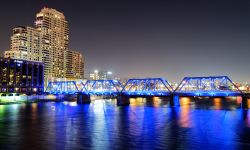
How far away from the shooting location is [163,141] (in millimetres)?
44688

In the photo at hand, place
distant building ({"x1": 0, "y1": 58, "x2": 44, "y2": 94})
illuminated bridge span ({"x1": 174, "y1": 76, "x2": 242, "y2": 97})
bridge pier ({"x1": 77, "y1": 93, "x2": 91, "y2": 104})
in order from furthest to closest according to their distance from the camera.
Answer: distant building ({"x1": 0, "y1": 58, "x2": 44, "y2": 94}), bridge pier ({"x1": 77, "y1": 93, "x2": 91, "y2": 104}), illuminated bridge span ({"x1": 174, "y1": 76, "x2": 242, "y2": 97})

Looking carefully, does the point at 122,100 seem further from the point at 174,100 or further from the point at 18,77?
the point at 18,77

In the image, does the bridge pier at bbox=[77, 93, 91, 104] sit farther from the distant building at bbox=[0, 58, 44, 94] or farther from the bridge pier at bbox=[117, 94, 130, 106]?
the distant building at bbox=[0, 58, 44, 94]

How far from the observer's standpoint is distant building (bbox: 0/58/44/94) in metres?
177

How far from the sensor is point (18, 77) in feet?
609

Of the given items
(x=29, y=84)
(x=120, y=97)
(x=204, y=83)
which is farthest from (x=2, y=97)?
(x=204, y=83)

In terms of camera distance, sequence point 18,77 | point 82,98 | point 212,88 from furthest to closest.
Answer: point 18,77 < point 82,98 < point 212,88

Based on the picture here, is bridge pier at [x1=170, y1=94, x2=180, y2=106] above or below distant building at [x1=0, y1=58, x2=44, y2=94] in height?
below

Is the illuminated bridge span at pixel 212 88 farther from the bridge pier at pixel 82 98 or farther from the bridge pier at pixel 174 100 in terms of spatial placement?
the bridge pier at pixel 82 98

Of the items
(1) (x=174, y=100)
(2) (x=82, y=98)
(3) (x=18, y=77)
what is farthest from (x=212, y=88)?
(3) (x=18, y=77)

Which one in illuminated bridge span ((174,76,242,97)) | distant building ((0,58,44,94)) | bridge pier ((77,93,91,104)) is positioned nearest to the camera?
illuminated bridge span ((174,76,242,97))

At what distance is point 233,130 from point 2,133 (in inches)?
1683

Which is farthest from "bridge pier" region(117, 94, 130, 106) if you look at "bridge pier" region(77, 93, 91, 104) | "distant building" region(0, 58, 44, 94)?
"distant building" region(0, 58, 44, 94)

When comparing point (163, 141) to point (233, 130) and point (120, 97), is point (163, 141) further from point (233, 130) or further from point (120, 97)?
point (120, 97)
